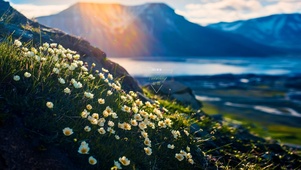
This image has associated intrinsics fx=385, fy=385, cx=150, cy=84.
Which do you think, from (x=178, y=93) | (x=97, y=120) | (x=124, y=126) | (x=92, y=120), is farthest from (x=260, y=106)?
(x=92, y=120)

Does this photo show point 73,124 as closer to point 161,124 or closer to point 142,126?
point 142,126

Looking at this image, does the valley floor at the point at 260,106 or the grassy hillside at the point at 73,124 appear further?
the valley floor at the point at 260,106

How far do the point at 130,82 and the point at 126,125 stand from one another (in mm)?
6300

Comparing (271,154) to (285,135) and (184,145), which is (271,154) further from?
(285,135)

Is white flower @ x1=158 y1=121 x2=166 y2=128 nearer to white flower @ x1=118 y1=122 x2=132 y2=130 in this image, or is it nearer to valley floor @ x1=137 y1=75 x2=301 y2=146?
white flower @ x1=118 y1=122 x2=132 y2=130

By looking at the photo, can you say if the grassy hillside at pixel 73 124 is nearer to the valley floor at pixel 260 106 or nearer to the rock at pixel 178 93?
the rock at pixel 178 93

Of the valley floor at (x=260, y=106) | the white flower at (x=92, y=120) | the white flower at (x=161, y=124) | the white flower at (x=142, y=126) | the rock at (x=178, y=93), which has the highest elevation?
the white flower at (x=92, y=120)

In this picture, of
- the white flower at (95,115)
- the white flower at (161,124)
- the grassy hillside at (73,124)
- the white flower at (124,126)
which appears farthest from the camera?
the white flower at (161,124)

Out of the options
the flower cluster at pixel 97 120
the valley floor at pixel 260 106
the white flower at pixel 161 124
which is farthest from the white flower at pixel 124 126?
the valley floor at pixel 260 106

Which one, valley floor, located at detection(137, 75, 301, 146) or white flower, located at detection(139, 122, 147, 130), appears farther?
valley floor, located at detection(137, 75, 301, 146)

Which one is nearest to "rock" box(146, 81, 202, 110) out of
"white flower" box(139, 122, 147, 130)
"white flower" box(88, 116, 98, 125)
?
"white flower" box(139, 122, 147, 130)

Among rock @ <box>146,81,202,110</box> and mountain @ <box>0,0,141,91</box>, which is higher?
mountain @ <box>0,0,141,91</box>

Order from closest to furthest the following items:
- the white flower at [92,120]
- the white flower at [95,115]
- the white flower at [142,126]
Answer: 1. the white flower at [92,120]
2. the white flower at [95,115]
3. the white flower at [142,126]

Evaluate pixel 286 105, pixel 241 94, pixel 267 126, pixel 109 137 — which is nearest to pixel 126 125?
pixel 109 137
